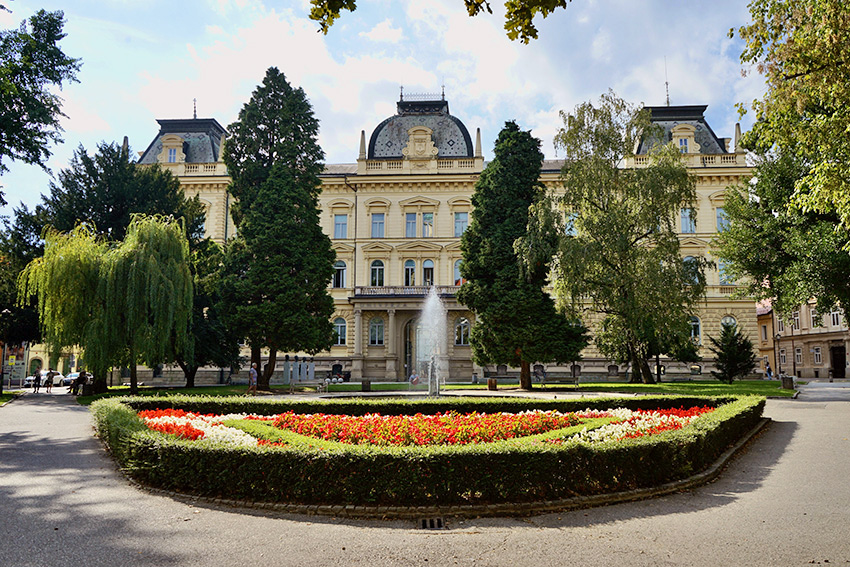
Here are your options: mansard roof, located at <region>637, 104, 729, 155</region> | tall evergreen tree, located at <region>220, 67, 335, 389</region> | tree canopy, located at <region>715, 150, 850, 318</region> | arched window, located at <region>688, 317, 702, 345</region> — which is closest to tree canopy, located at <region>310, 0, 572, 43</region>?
tree canopy, located at <region>715, 150, 850, 318</region>

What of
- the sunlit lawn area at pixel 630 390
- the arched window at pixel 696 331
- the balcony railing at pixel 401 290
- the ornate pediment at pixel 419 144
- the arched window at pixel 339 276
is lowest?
the sunlit lawn area at pixel 630 390

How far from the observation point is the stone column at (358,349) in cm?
4334

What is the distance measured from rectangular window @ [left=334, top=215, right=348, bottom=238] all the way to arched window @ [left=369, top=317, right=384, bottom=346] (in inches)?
310

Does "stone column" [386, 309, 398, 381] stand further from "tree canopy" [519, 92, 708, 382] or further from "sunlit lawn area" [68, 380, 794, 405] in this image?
"tree canopy" [519, 92, 708, 382]

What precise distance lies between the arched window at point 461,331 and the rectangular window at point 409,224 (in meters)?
8.14

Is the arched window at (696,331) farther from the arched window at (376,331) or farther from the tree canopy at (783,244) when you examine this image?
the arched window at (376,331)

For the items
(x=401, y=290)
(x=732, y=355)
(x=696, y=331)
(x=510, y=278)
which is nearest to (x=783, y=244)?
(x=732, y=355)

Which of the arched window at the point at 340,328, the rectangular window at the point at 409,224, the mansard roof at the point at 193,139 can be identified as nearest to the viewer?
the arched window at the point at 340,328

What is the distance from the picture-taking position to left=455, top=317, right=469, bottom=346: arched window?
1751 inches

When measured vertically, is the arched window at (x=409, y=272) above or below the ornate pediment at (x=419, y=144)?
below

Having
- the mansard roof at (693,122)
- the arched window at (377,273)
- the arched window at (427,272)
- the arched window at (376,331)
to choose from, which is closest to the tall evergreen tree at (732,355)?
the mansard roof at (693,122)

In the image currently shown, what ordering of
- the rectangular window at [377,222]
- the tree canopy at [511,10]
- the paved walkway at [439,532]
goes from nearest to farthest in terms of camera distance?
the tree canopy at [511,10], the paved walkway at [439,532], the rectangular window at [377,222]

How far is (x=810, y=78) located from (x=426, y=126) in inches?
1457

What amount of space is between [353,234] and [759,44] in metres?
36.1
